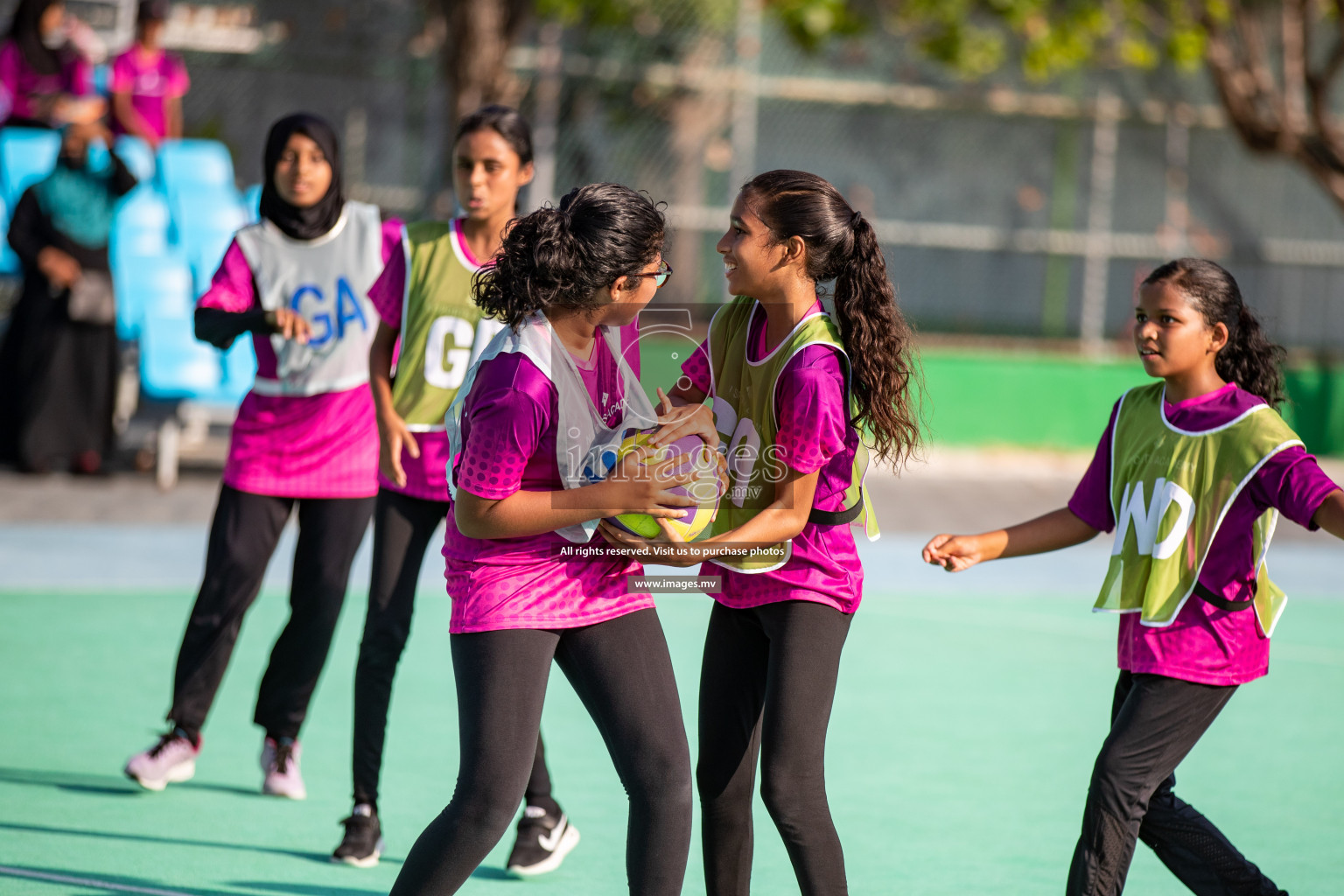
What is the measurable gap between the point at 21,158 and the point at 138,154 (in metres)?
0.97

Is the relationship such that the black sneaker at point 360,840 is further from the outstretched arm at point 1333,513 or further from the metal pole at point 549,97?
the metal pole at point 549,97

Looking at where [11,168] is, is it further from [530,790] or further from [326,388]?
[530,790]

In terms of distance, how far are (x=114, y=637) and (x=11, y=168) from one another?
22.4 ft

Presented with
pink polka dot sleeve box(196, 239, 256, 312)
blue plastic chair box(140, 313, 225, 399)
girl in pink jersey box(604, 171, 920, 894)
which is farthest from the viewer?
blue plastic chair box(140, 313, 225, 399)

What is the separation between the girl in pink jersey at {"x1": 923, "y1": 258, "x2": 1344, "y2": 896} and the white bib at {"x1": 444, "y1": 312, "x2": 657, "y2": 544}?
85 centimetres

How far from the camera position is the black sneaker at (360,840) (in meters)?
4.12

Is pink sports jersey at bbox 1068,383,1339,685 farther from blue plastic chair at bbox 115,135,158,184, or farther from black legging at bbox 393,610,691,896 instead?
blue plastic chair at bbox 115,135,158,184

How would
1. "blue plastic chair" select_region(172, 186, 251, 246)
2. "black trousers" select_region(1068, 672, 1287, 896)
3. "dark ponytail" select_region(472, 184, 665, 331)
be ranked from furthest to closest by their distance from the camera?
"blue plastic chair" select_region(172, 186, 251, 246)
"black trousers" select_region(1068, 672, 1287, 896)
"dark ponytail" select_region(472, 184, 665, 331)

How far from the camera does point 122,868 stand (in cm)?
403

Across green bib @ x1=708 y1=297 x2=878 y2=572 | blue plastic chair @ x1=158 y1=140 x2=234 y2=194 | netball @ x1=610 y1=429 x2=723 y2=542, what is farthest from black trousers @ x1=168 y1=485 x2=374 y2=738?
blue plastic chair @ x1=158 y1=140 x2=234 y2=194

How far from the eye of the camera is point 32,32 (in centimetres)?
1196

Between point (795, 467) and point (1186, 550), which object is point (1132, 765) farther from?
point (795, 467)

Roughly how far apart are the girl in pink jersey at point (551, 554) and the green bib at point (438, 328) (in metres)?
1.22

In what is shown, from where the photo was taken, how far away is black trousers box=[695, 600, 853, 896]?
124 inches
